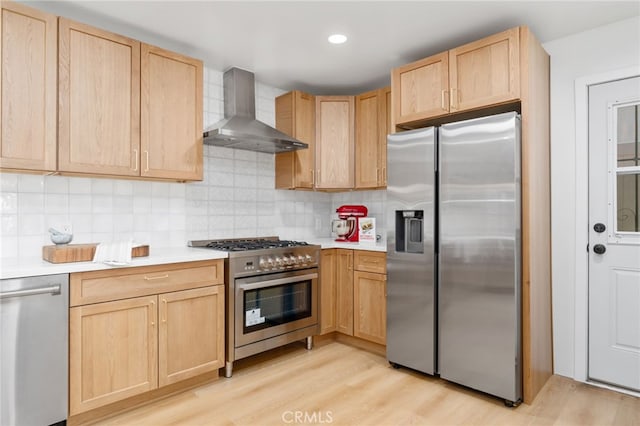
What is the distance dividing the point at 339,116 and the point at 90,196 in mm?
2217

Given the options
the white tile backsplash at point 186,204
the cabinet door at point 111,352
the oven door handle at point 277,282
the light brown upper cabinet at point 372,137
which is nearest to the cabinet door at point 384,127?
the light brown upper cabinet at point 372,137

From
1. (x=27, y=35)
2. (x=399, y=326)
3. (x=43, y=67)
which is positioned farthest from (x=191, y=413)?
(x=27, y=35)

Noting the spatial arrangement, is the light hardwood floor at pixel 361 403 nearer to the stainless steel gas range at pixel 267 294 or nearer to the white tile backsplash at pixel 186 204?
the stainless steel gas range at pixel 267 294

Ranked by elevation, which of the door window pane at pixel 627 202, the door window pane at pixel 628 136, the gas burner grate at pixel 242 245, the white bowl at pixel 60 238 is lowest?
the gas burner grate at pixel 242 245

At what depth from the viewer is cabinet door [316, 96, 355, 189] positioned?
3.69 m

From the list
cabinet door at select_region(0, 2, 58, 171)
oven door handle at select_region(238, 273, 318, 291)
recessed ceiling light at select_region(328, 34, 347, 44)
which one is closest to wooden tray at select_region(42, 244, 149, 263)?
cabinet door at select_region(0, 2, 58, 171)

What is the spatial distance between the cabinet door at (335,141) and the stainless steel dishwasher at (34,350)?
91.1 inches

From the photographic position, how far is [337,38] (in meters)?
2.70

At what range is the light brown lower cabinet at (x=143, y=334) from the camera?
6.77 feet

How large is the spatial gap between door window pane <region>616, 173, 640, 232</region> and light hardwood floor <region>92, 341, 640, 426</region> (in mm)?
1075

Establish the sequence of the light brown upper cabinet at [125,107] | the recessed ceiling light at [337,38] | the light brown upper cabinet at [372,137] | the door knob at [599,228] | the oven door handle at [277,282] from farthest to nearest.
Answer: the light brown upper cabinet at [372,137] < the oven door handle at [277,282] < the recessed ceiling light at [337,38] < the door knob at [599,228] < the light brown upper cabinet at [125,107]

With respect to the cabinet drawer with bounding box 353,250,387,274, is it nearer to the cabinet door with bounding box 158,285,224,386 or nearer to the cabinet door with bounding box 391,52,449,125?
the cabinet door with bounding box 391,52,449,125

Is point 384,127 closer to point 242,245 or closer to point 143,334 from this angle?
point 242,245

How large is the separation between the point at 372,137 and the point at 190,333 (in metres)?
2.26
